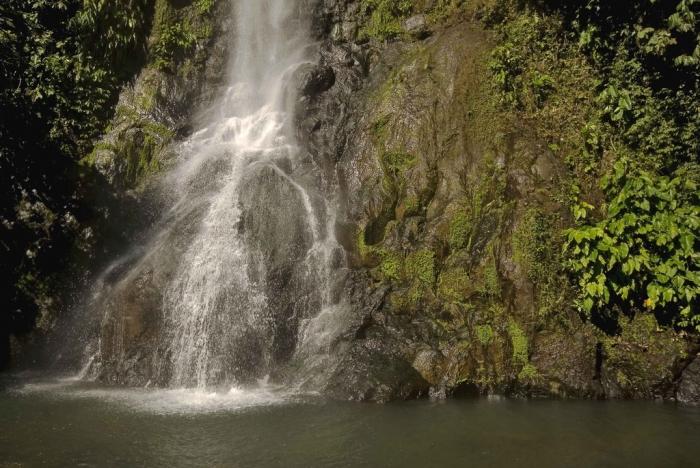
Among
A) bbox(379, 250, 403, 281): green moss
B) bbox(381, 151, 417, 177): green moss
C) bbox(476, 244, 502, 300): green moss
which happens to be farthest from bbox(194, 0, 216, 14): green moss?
bbox(476, 244, 502, 300): green moss

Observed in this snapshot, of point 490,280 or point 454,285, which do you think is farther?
point 454,285

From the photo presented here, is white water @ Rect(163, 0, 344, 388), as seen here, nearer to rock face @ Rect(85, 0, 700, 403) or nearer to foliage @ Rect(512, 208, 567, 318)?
rock face @ Rect(85, 0, 700, 403)

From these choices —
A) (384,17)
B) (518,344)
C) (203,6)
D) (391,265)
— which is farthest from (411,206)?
(203,6)

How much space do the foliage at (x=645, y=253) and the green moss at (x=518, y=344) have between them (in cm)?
106

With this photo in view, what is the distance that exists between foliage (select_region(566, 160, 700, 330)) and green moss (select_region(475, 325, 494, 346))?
1.51 metres

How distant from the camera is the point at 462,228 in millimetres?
9781

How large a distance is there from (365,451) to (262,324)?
421cm

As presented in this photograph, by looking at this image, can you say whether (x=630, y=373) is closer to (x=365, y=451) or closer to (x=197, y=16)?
(x=365, y=451)

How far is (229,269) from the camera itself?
10094 mm

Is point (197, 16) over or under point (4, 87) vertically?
over

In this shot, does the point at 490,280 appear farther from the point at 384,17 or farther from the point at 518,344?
the point at 384,17

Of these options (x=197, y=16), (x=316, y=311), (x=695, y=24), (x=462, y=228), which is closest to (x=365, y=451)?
(x=316, y=311)

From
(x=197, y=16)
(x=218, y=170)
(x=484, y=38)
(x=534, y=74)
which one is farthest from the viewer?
(x=197, y=16)

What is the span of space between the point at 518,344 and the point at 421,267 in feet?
7.01
